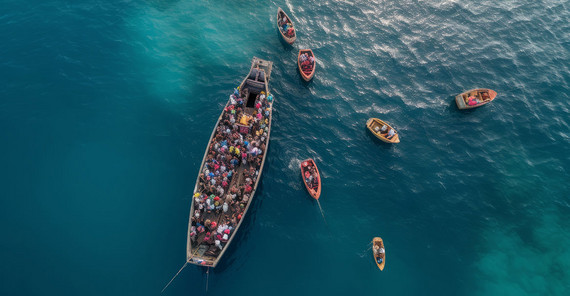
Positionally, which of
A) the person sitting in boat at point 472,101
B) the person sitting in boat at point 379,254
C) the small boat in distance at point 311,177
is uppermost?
the person sitting in boat at point 472,101

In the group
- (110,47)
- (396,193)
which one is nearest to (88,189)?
(110,47)

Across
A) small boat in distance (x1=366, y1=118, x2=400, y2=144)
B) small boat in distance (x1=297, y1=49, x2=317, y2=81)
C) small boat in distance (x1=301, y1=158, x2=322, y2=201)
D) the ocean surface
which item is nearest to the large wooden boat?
the ocean surface

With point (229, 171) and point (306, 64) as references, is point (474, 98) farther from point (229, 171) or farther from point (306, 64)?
point (229, 171)

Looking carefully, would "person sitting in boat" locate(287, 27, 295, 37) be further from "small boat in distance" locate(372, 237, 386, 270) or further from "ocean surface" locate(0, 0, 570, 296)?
"small boat in distance" locate(372, 237, 386, 270)

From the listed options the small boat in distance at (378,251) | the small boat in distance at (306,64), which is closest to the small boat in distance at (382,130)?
the small boat in distance at (306,64)

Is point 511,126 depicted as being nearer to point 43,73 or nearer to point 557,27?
point 557,27

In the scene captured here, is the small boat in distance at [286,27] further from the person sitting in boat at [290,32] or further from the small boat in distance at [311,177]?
the small boat in distance at [311,177]
